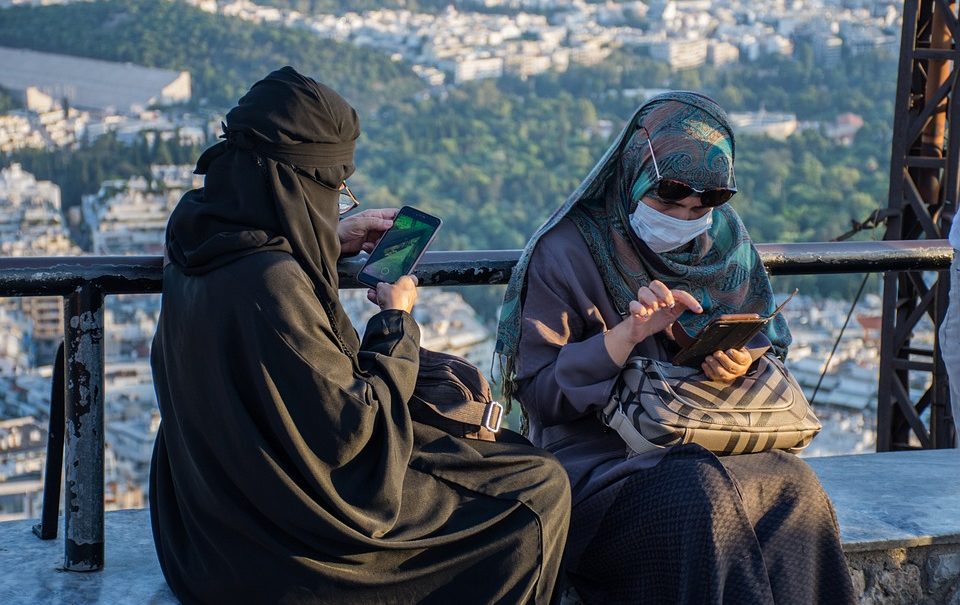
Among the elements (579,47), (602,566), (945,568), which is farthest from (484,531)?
(579,47)

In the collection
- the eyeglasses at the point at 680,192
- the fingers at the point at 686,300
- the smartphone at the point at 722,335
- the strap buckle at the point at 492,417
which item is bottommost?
the strap buckle at the point at 492,417

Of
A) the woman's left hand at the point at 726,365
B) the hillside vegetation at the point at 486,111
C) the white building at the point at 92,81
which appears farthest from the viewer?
the white building at the point at 92,81

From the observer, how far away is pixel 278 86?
2004mm

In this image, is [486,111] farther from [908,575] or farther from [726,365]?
[726,365]

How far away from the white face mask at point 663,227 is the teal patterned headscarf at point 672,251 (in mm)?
30

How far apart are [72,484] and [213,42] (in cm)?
3850

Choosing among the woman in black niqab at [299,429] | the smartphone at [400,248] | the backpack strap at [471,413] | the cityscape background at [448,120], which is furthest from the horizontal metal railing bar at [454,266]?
the cityscape background at [448,120]

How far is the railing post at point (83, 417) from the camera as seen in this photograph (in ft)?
7.41

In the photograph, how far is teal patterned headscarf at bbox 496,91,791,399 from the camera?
8.23 feet

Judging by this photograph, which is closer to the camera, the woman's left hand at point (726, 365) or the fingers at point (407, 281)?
the fingers at point (407, 281)

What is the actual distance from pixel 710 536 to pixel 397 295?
0.71 metres

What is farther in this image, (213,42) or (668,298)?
(213,42)

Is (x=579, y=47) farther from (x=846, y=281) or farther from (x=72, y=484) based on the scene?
(x=72, y=484)

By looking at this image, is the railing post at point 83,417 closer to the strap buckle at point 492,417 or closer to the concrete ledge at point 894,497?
the strap buckle at point 492,417
